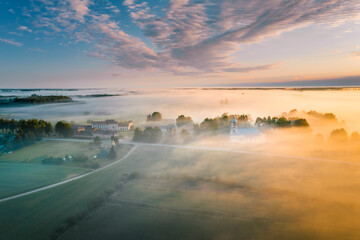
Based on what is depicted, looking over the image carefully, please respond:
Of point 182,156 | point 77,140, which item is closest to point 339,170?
point 182,156

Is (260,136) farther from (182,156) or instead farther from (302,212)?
(302,212)

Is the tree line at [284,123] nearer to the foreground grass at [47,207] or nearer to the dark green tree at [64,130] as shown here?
the foreground grass at [47,207]

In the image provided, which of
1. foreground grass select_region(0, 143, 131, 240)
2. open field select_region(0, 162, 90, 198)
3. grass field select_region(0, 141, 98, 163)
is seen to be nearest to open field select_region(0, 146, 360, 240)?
foreground grass select_region(0, 143, 131, 240)

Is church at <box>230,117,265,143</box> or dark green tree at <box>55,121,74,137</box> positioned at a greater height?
dark green tree at <box>55,121,74,137</box>

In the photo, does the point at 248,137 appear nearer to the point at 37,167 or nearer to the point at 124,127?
the point at 124,127

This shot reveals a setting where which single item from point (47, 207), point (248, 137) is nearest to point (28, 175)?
point (47, 207)

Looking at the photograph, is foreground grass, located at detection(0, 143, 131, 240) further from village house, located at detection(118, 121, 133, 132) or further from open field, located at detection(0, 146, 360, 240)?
village house, located at detection(118, 121, 133, 132)

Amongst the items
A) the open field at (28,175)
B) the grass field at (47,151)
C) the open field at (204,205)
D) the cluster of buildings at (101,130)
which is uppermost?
the cluster of buildings at (101,130)

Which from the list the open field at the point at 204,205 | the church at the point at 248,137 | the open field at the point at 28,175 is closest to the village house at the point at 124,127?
the open field at the point at 28,175
